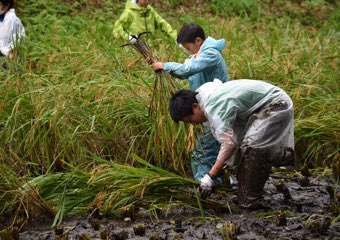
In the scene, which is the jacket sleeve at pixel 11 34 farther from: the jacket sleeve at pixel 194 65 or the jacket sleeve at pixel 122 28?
the jacket sleeve at pixel 194 65

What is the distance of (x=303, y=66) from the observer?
7605mm

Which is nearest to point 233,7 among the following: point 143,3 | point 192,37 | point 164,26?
point 164,26

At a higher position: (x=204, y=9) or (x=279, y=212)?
(x=204, y=9)

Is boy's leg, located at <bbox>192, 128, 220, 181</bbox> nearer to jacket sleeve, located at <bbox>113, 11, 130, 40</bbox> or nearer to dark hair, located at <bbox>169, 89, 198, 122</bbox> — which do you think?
dark hair, located at <bbox>169, 89, 198, 122</bbox>

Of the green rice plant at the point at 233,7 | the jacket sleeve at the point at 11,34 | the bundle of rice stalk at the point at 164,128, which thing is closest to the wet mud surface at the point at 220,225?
the bundle of rice stalk at the point at 164,128

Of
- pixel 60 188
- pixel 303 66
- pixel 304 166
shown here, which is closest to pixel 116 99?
pixel 60 188

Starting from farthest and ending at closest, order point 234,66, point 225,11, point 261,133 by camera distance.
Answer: point 225,11
point 234,66
point 261,133

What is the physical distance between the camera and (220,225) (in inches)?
197

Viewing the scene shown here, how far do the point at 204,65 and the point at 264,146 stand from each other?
2.98ft

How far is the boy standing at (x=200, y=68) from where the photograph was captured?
5.59 meters

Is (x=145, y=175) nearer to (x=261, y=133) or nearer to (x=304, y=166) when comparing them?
(x=261, y=133)

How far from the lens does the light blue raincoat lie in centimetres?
559

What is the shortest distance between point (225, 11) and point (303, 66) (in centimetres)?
498

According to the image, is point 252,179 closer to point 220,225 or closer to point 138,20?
point 220,225
